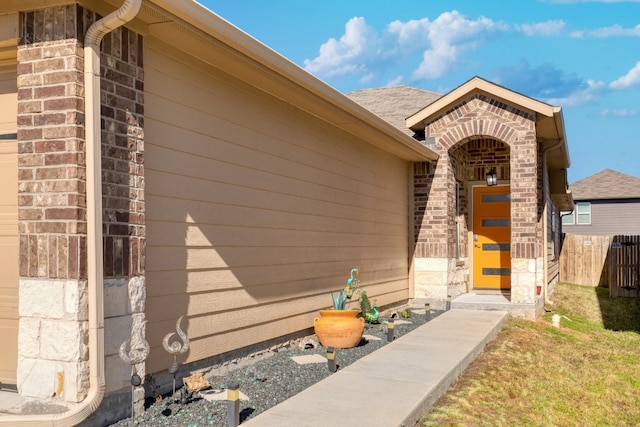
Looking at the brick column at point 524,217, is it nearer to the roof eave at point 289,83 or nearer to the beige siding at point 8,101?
the roof eave at point 289,83

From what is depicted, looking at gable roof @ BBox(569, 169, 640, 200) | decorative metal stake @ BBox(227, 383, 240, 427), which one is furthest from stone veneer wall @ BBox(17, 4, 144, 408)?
gable roof @ BBox(569, 169, 640, 200)

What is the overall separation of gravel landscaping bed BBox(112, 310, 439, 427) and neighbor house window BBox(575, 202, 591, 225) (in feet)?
84.8

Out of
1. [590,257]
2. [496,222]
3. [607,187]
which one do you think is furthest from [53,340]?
[607,187]

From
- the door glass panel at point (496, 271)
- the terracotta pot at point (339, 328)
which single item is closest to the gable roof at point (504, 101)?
the door glass panel at point (496, 271)

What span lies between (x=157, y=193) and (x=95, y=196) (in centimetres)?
101

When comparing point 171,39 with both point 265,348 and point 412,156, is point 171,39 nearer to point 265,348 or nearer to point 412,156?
point 265,348

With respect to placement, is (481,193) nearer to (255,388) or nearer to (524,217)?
(524,217)

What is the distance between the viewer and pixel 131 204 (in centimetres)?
449

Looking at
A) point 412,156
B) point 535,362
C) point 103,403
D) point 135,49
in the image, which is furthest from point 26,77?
point 412,156

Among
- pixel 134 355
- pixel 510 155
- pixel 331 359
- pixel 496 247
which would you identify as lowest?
pixel 331 359

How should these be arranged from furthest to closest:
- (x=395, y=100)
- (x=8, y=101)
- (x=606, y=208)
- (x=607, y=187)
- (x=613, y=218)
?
(x=607, y=187) < (x=606, y=208) < (x=613, y=218) < (x=395, y=100) < (x=8, y=101)

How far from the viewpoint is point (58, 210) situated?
398 centimetres

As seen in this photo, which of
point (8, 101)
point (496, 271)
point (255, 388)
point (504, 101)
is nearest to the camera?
point (8, 101)

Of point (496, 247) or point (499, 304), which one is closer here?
point (499, 304)
